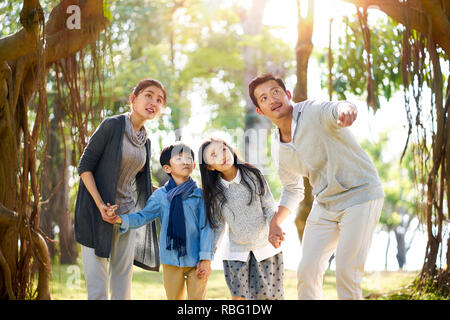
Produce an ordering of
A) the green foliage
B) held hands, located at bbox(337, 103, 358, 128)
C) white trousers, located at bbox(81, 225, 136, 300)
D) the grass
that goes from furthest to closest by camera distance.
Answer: the green foliage, the grass, white trousers, located at bbox(81, 225, 136, 300), held hands, located at bbox(337, 103, 358, 128)

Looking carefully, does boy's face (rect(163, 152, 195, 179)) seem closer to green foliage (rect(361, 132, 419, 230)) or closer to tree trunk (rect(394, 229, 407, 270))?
green foliage (rect(361, 132, 419, 230))

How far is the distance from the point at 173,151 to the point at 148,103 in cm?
28

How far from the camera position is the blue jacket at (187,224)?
2.65 metres

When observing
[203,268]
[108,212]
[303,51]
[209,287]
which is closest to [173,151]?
[108,212]

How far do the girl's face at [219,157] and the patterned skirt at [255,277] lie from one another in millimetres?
485

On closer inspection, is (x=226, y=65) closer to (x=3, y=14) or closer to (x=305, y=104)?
(x=3, y=14)

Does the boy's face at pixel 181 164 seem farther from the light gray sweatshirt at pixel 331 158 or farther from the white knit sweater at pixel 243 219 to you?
the light gray sweatshirt at pixel 331 158

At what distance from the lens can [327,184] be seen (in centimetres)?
248

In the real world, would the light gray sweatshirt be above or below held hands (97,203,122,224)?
above

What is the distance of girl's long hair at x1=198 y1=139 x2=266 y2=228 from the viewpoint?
277cm

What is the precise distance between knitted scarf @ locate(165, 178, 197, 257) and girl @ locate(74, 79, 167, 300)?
0.19 meters

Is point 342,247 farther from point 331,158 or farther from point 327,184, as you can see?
point 331,158

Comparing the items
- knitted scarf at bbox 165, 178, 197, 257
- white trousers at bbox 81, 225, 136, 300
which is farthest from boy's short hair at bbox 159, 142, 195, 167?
white trousers at bbox 81, 225, 136, 300
